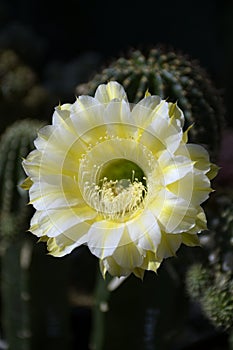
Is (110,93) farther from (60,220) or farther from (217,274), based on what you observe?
(217,274)

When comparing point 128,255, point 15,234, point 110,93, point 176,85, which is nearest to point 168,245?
point 128,255

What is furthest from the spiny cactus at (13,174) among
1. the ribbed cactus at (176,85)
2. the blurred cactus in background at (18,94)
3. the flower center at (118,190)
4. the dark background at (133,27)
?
the dark background at (133,27)

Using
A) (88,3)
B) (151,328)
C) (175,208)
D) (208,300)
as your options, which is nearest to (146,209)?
(175,208)

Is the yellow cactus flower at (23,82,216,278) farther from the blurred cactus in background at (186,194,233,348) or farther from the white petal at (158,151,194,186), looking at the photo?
the blurred cactus in background at (186,194,233,348)

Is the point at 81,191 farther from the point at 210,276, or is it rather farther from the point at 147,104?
the point at 210,276

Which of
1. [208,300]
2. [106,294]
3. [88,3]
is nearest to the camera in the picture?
[208,300]

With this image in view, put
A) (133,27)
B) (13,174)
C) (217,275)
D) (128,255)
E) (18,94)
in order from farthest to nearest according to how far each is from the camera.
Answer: (133,27) < (18,94) < (13,174) < (217,275) < (128,255)
